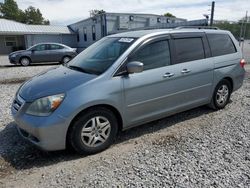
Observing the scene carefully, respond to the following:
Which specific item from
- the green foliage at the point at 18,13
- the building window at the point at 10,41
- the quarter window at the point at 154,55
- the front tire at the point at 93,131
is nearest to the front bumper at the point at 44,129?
the front tire at the point at 93,131

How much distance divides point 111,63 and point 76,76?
568mm

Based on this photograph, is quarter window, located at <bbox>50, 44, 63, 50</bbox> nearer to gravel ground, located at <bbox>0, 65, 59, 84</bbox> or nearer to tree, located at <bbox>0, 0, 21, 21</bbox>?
gravel ground, located at <bbox>0, 65, 59, 84</bbox>

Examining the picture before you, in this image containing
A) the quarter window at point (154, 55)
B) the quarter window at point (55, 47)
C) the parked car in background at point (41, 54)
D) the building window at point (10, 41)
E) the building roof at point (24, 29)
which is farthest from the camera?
the building window at point (10, 41)

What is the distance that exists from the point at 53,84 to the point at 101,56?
102 centimetres

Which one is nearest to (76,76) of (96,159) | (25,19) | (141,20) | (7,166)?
(96,159)

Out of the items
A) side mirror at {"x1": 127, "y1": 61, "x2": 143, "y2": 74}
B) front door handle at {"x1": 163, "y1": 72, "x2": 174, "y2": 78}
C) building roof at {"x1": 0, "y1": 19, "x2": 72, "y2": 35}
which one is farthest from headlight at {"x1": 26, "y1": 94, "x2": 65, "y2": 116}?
building roof at {"x1": 0, "y1": 19, "x2": 72, "y2": 35}

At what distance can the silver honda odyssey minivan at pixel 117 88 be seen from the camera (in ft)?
10.0

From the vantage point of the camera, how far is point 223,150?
341 centimetres

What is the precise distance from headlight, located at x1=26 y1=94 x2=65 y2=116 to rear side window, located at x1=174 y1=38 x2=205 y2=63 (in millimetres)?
2254

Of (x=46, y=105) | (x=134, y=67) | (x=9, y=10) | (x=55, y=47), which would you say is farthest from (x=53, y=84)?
(x=9, y=10)

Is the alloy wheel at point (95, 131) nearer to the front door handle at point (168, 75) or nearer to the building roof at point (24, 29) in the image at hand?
the front door handle at point (168, 75)

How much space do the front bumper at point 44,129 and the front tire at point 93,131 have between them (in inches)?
5.9

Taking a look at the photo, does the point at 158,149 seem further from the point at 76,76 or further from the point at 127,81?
the point at 76,76

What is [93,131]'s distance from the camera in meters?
3.32
